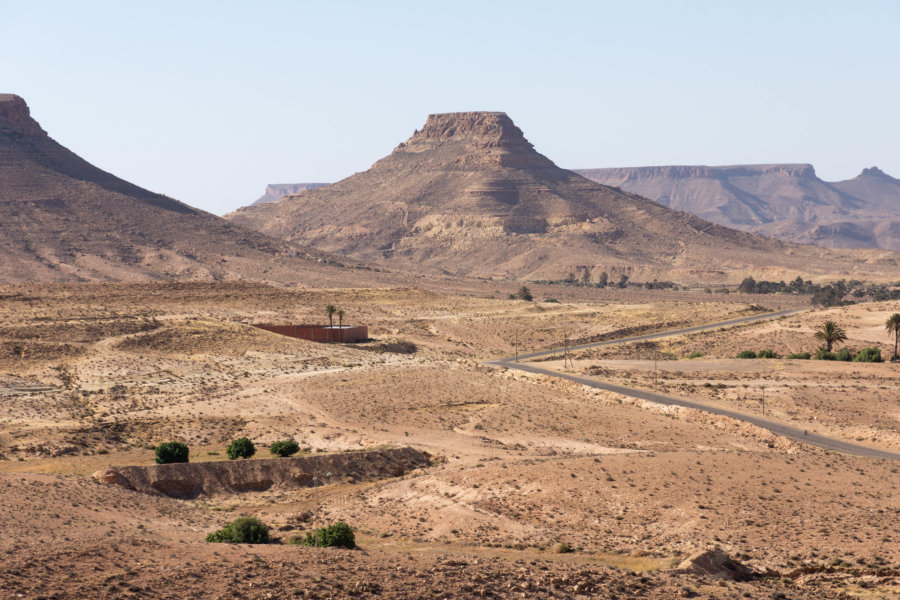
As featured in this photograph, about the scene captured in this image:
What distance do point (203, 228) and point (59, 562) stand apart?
15249cm

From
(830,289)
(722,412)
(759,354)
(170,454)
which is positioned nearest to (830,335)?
(759,354)

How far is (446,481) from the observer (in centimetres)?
3509

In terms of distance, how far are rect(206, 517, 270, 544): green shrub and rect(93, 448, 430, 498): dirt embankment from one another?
5927mm

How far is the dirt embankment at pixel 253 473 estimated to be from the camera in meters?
34.6

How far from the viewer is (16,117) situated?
172m

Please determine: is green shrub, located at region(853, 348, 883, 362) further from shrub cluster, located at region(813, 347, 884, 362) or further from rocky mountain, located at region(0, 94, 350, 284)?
rocky mountain, located at region(0, 94, 350, 284)

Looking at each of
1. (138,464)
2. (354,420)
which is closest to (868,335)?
(354,420)

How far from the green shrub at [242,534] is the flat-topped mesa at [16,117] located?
160554 mm

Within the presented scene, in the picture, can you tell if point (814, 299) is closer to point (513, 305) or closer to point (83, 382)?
point (513, 305)

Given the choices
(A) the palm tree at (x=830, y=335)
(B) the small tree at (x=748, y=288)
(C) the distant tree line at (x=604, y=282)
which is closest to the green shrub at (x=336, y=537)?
(A) the palm tree at (x=830, y=335)

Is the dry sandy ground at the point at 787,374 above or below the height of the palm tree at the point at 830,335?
below

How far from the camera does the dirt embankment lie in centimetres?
3459

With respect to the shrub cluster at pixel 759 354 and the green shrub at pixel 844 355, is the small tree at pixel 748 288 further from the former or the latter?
the green shrub at pixel 844 355

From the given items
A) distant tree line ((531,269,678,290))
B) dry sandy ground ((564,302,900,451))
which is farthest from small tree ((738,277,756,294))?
dry sandy ground ((564,302,900,451))
